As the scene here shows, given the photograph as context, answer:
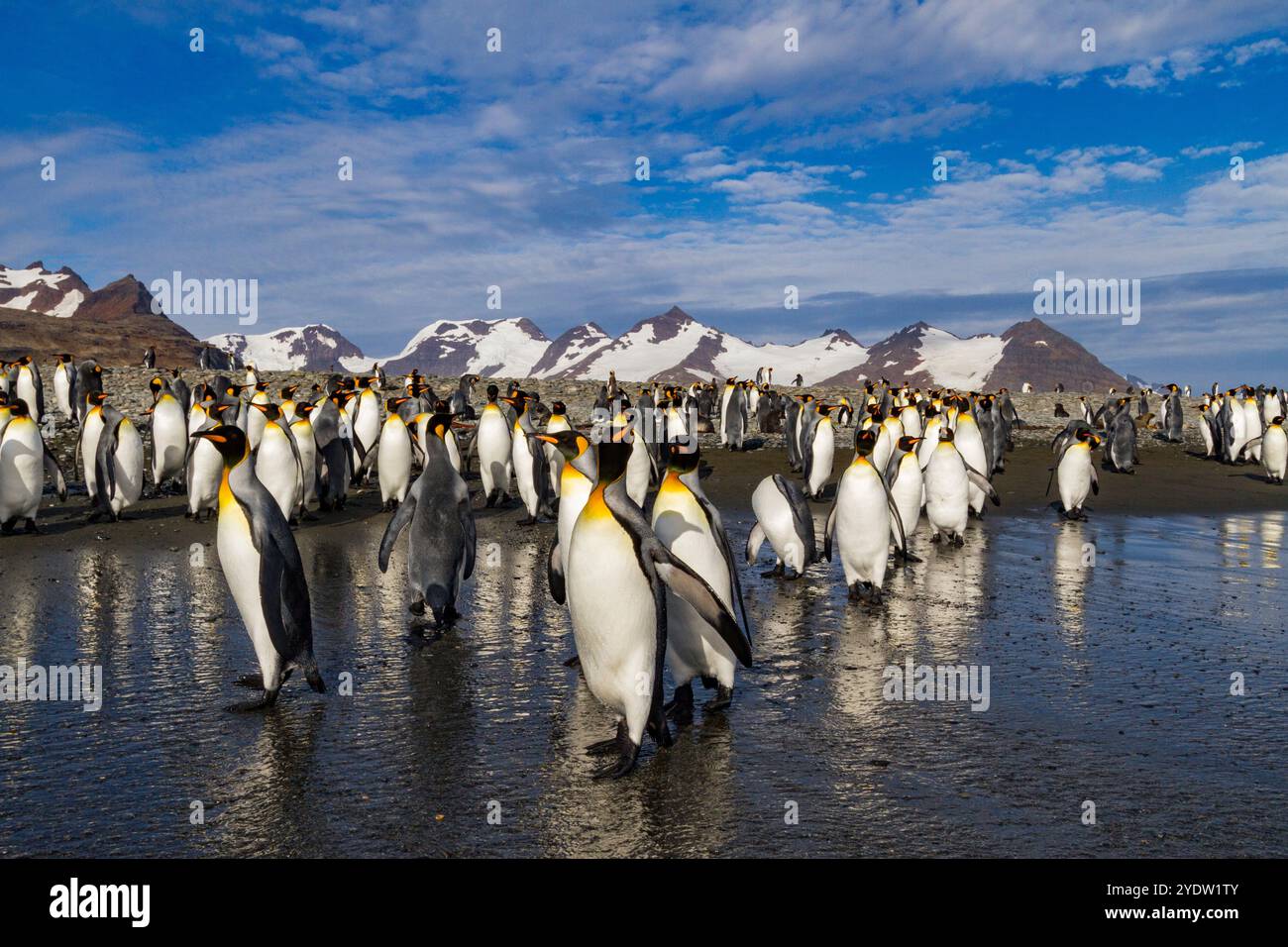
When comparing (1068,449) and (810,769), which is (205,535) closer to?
(810,769)

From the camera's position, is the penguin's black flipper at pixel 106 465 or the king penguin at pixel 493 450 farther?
the king penguin at pixel 493 450

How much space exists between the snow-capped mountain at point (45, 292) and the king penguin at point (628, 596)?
163m

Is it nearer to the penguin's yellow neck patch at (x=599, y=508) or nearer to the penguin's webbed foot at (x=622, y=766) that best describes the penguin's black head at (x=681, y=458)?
the penguin's yellow neck patch at (x=599, y=508)

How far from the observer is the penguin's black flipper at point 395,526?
7271 mm

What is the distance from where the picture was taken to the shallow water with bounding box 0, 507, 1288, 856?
377 cm

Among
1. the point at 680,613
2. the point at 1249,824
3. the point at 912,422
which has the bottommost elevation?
the point at 1249,824

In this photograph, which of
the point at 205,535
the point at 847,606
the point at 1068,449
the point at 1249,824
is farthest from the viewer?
the point at 1068,449

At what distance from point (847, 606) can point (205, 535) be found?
753cm

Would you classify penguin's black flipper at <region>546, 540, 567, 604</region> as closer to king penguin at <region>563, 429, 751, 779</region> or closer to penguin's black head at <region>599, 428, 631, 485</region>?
king penguin at <region>563, 429, 751, 779</region>

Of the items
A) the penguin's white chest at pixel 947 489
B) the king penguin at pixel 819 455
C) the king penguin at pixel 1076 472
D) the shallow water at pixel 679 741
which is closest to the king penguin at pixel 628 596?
the shallow water at pixel 679 741

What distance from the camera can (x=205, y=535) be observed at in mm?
11688

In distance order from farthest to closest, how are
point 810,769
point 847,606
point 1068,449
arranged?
1. point 1068,449
2. point 847,606
3. point 810,769

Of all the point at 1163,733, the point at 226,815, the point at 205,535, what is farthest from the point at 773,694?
the point at 205,535

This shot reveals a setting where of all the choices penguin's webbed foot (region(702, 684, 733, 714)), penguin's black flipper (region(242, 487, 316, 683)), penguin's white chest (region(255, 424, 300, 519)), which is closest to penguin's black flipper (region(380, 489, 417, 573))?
penguin's black flipper (region(242, 487, 316, 683))
